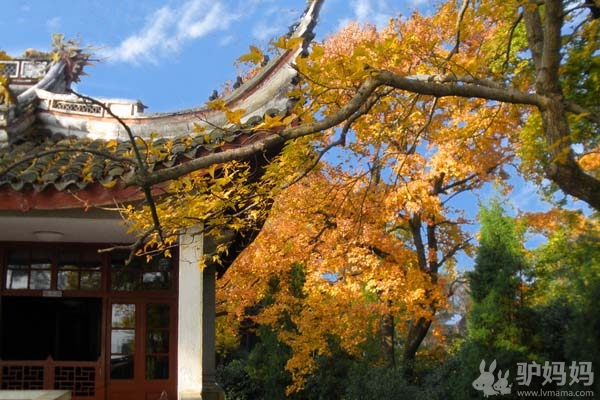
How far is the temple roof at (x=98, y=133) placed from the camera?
13.5ft

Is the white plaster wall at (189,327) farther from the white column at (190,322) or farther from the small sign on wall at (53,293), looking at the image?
the small sign on wall at (53,293)

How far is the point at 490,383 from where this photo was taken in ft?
32.1

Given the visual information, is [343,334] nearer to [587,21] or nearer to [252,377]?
[252,377]

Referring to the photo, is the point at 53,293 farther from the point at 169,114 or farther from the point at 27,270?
the point at 169,114

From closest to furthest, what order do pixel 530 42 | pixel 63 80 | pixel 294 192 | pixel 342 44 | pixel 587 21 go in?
pixel 530 42, pixel 587 21, pixel 63 80, pixel 294 192, pixel 342 44

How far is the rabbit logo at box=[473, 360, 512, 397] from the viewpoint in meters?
9.63

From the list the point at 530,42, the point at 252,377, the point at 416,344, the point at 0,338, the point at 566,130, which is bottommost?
the point at 252,377

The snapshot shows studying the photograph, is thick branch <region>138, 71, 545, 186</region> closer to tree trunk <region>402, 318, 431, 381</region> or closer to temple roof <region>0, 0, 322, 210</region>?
temple roof <region>0, 0, 322, 210</region>

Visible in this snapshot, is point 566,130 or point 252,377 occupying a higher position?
point 566,130

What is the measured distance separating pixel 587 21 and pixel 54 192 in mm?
4542

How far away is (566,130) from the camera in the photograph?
13.1 feet

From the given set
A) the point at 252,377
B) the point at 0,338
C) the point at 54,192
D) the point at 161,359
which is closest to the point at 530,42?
the point at 54,192

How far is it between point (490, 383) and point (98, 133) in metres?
7.39

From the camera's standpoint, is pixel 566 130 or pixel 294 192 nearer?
pixel 566 130
